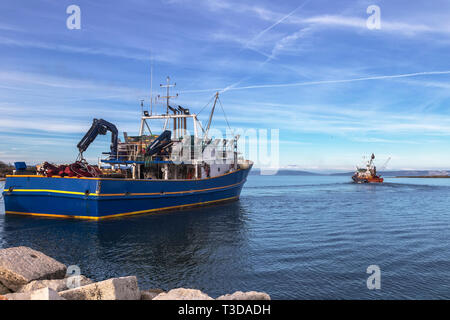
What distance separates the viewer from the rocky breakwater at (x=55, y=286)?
6.15 meters

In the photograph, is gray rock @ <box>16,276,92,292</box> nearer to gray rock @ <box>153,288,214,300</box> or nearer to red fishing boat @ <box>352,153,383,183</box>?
gray rock @ <box>153,288,214,300</box>

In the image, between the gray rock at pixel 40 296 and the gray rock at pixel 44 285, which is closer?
the gray rock at pixel 40 296

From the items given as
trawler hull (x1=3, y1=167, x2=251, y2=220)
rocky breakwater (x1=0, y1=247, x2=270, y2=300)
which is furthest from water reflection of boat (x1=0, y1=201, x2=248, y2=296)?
rocky breakwater (x1=0, y1=247, x2=270, y2=300)

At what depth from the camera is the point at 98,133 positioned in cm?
2723

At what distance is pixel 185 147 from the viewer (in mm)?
29594

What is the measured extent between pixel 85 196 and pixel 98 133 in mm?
8510

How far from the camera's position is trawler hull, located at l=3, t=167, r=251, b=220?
20562 mm

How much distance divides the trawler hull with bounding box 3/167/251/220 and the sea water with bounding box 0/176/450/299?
0.90 m

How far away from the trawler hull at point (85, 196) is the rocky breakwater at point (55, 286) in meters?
11.9

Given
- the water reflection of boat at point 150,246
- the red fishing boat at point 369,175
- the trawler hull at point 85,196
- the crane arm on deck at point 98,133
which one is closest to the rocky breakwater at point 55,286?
the water reflection of boat at point 150,246

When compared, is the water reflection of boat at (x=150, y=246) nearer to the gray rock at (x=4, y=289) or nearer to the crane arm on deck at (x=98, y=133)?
the gray rock at (x=4, y=289)

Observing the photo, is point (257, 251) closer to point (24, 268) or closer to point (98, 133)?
point (24, 268)
